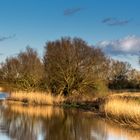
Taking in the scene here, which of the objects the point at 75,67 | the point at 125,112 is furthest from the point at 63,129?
the point at 75,67

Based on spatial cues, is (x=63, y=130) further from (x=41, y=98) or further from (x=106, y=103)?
(x=41, y=98)

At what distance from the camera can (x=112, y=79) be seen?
7575cm

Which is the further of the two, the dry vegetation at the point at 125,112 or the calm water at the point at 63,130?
the dry vegetation at the point at 125,112

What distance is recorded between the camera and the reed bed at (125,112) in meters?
22.3

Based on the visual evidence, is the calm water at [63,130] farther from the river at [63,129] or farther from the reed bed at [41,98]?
the reed bed at [41,98]

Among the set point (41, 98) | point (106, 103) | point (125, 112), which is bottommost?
point (125, 112)

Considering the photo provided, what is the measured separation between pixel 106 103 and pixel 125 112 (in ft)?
19.8

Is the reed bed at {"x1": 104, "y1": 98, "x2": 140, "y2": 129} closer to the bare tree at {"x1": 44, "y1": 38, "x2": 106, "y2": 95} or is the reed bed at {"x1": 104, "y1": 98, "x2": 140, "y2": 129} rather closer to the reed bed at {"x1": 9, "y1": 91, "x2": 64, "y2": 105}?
the reed bed at {"x1": 9, "y1": 91, "x2": 64, "y2": 105}

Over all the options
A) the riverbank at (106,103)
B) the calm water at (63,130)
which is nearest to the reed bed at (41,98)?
the riverbank at (106,103)

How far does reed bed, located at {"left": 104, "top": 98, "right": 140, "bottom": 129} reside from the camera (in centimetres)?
2233

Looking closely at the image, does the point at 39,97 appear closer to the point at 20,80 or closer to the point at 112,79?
the point at 20,80

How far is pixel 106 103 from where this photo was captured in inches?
1174

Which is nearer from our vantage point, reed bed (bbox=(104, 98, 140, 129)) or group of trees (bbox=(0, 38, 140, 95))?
reed bed (bbox=(104, 98, 140, 129))

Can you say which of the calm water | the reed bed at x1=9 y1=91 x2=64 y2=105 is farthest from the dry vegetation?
the reed bed at x1=9 y1=91 x2=64 y2=105
